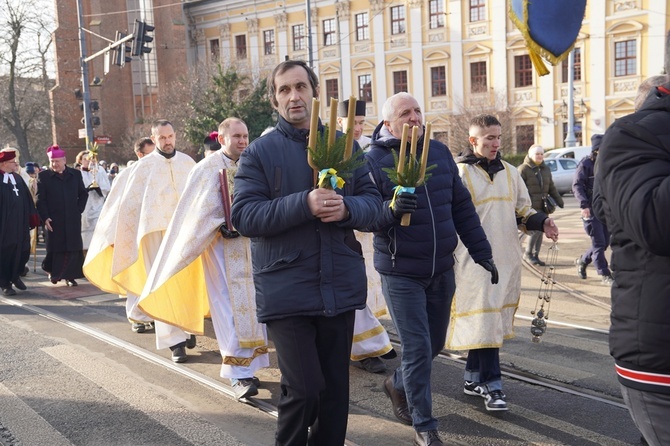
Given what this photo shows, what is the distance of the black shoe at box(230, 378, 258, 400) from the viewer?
5.47 metres

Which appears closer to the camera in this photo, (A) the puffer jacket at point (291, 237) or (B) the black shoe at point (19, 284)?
(A) the puffer jacket at point (291, 237)

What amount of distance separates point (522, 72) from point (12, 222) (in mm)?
35730

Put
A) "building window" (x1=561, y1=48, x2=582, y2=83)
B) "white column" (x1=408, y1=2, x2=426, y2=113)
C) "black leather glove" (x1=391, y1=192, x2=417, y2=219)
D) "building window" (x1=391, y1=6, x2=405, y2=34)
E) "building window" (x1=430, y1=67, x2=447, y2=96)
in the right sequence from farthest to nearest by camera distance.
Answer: "building window" (x1=391, y1=6, x2=405, y2=34) < "building window" (x1=430, y1=67, x2=447, y2=96) < "white column" (x1=408, y1=2, x2=426, y2=113) < "building window" (x1=561, y1=48, x2=582, y2=83) < "black leather glove" (x1=391, y1=192, x2=417, y2=219)

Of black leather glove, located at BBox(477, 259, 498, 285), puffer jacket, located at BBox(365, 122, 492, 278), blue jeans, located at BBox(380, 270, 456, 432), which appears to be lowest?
blue jeans, located at BBox(380, 270, 456, 432)

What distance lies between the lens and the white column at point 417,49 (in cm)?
4609

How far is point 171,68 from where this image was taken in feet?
176

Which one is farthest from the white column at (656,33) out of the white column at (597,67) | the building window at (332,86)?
the building window at (332,86)

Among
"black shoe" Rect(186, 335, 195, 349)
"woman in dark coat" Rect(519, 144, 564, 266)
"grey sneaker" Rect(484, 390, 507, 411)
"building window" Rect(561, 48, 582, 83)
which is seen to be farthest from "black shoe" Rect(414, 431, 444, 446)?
"building window" Rect(561, 48, 582, 83)

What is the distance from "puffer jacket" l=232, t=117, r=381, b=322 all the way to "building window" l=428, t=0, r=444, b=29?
43.8 m

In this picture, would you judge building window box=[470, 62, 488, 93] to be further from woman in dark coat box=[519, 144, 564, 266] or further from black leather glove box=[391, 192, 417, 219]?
black leather glove box=[391, 192, 417, 219]

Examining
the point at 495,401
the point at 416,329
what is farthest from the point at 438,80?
the point at 416,329

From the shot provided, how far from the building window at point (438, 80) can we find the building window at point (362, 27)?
16.3 ft

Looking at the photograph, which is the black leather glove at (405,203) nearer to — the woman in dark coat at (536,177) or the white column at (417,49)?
the woman in dark coat at (536,177)

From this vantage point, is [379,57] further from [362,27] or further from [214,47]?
[214,47]
